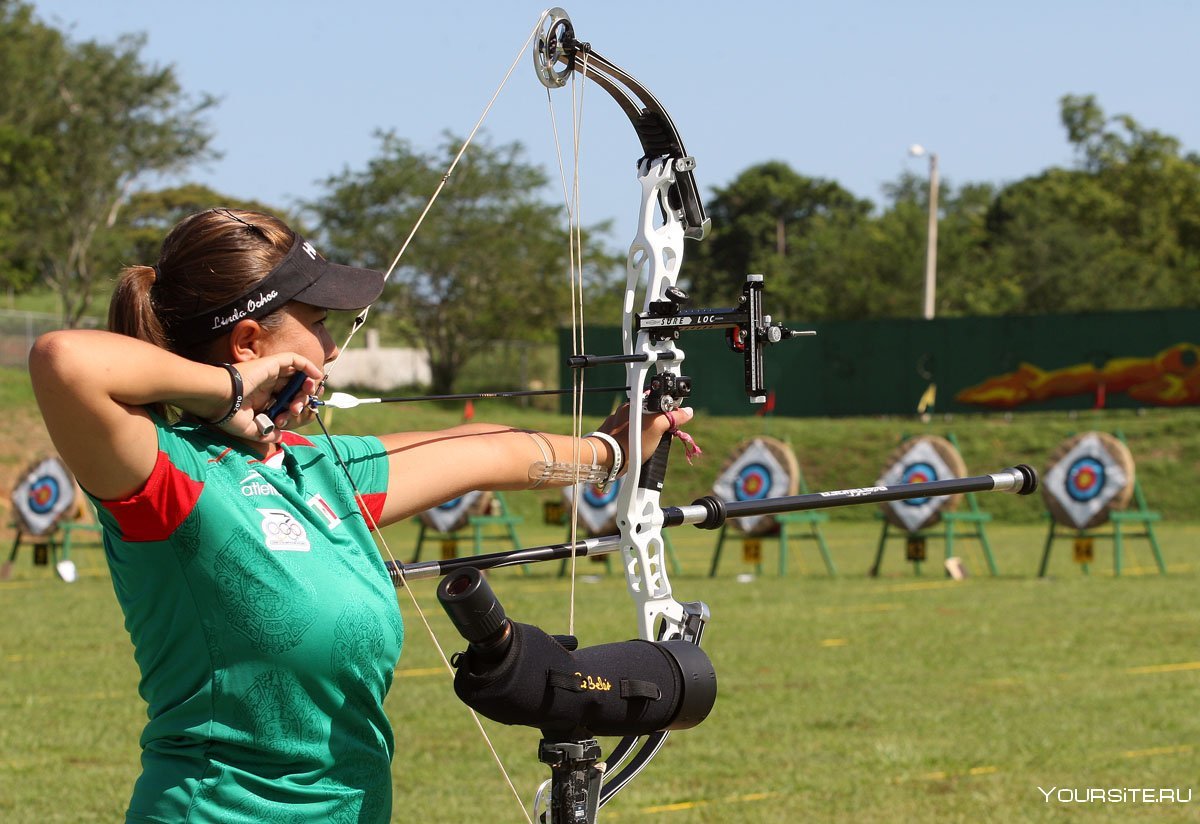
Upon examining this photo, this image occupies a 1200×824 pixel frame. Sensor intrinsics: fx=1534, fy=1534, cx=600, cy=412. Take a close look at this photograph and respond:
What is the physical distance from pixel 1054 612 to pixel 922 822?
191 inches

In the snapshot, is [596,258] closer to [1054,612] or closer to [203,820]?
[1054,612]

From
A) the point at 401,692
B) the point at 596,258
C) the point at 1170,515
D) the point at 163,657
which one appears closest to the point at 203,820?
the point at 163,657

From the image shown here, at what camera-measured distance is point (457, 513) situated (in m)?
12.4

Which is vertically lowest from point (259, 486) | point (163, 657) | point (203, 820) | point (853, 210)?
point (203, 820)

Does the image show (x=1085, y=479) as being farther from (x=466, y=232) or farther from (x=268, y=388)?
(x=466, y=232)

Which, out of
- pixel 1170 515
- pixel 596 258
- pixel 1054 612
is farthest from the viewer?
pixel 596 258

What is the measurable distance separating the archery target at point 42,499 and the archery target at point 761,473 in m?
5.66

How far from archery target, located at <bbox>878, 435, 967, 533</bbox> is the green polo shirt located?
1013 centimetres

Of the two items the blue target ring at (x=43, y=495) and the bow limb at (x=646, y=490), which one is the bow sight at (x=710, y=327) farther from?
the blue target ring at (x=43, y=495)

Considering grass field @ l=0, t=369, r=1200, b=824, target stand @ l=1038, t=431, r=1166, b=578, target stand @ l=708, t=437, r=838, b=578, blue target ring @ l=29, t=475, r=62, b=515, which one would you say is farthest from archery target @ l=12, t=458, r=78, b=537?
target stand @ l=1038, t=431, r=1166, b=578

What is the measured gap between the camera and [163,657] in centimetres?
168

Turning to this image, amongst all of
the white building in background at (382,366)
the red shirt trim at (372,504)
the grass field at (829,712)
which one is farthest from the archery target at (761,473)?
the white building in background at (382,366)

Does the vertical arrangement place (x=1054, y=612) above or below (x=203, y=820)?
below

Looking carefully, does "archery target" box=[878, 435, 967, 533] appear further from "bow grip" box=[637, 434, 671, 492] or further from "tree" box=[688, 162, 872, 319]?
"tree" box=[688, 162, 872, 319]
